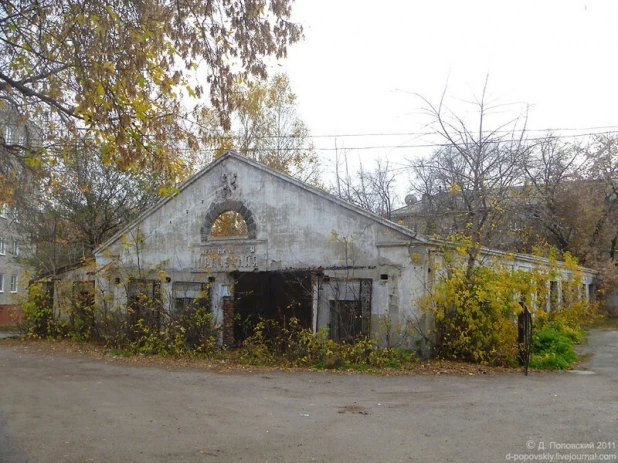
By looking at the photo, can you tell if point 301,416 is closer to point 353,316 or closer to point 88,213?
point 353,316

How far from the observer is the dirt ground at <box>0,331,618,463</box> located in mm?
6590

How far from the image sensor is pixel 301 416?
8.61 metres

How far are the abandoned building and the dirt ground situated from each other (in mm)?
2474

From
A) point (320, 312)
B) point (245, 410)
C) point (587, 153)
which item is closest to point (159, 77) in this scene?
point (245, 410)

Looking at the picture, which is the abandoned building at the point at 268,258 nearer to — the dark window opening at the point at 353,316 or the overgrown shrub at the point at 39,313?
the dark window opening at the point at 353,316

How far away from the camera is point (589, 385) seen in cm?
1105

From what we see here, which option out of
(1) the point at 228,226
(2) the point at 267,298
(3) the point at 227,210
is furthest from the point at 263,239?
(1) the point at 228,226

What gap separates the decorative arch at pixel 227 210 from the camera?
16391mm

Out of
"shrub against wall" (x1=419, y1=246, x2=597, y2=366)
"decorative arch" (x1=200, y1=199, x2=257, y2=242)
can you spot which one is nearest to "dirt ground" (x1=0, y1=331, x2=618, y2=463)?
"shrub against wall" (x1=419, y1=246, x2=597, y2=366)

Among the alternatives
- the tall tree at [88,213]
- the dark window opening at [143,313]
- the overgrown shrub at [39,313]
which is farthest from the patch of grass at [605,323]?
the overgrown shrub at [39,313]

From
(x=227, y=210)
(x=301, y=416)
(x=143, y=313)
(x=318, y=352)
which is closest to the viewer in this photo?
(x=301, y=416)

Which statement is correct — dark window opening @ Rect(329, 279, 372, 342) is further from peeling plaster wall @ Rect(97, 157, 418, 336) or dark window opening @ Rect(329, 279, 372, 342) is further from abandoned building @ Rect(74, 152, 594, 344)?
peeling plaster wall @ Rect(97, 157, 418, 336)

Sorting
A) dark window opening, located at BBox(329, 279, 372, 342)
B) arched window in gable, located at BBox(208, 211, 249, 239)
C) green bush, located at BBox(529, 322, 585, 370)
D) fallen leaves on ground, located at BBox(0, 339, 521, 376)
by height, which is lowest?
fallen leaves on ground, located at BBox(0, 339, 521, 376)

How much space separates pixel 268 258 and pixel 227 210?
6.51ft
